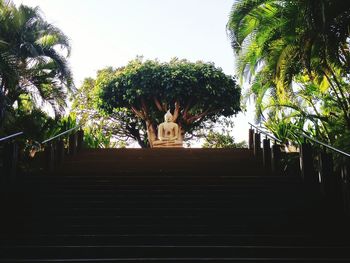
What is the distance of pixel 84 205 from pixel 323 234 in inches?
A: 136

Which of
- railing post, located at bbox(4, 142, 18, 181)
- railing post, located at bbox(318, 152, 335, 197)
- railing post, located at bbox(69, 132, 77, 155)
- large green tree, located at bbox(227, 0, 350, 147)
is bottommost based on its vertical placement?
railing post, located at bbox(318, 152, 335, 197)

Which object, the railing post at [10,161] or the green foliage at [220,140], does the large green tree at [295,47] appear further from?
the green foliage at [220,140]

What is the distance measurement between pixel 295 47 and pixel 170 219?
590 centimetres

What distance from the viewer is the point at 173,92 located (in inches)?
922

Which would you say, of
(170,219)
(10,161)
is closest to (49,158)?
(10,161)

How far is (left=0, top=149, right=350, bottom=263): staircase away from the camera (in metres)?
4.96

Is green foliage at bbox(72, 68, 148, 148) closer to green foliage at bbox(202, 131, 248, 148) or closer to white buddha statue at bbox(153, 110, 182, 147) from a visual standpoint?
green foliage at bbox(202, 131, 248, 148)

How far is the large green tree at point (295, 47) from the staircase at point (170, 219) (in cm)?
296

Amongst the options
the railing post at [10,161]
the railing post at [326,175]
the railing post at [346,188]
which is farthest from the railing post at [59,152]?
the railing post at [346,188]

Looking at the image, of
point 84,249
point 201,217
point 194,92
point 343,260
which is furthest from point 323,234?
point 194,92

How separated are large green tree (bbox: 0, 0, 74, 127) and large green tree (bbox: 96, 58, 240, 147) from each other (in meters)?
8.44

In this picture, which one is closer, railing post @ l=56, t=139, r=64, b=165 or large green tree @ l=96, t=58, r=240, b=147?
railing post @ l=56, t=139, r=64, b=165

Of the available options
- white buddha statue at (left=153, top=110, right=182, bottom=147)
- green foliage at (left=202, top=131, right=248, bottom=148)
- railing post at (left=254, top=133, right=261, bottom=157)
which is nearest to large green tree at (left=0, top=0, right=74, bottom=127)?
white buddha statue at (left=153, top=110, right=182, bottom=147)

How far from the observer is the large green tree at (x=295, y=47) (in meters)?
9.01
